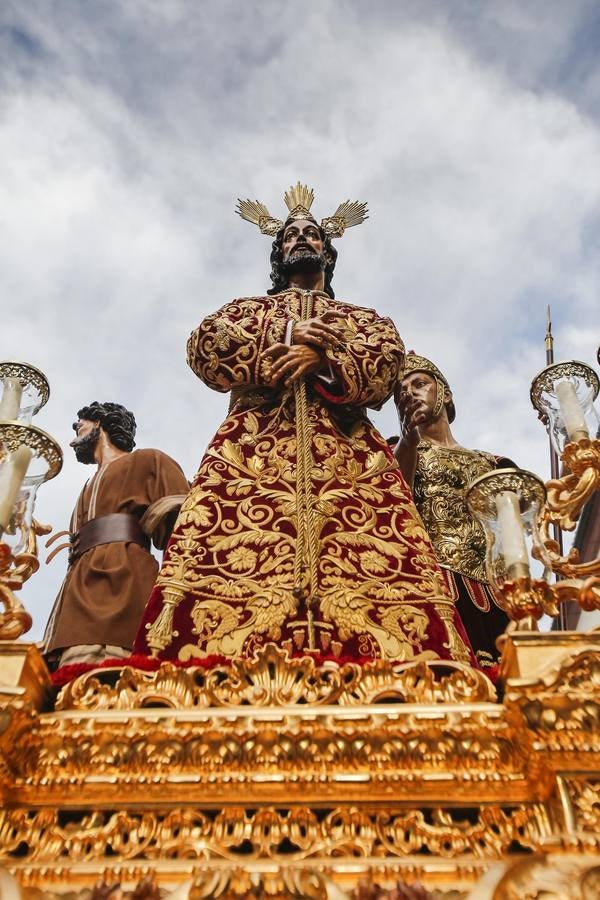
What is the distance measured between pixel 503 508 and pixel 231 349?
1835mm

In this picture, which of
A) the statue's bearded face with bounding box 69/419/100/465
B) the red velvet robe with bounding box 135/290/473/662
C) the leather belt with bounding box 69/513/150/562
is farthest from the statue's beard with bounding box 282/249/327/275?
the leather belt with bounding box 69/513/150/562

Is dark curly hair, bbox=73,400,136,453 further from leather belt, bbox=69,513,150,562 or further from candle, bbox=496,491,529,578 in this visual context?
candle, bbox=496,491,529,578

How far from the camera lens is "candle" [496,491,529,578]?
2443 mm

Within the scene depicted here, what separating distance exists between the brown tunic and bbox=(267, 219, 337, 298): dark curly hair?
4.10 feet

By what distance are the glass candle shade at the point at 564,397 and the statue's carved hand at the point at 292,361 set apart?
1100 mm

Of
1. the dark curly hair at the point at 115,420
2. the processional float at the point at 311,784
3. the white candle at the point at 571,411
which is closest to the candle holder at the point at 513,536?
the processional float at the point at 311,784

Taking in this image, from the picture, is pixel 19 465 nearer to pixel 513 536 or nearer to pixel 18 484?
pixel 18 484

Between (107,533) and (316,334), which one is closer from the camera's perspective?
(316,334)

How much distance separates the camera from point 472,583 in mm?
4438

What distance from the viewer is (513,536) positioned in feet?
8.20

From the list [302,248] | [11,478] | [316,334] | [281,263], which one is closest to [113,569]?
[11,478]

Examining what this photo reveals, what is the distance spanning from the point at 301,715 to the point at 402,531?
148 cm

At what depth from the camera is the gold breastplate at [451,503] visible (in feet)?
14.9

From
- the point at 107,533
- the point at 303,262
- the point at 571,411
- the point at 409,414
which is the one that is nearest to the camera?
the point at 571,411
